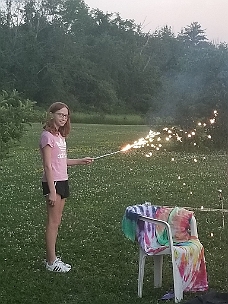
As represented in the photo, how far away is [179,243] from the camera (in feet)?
12.6

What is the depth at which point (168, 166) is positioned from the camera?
11.3 m

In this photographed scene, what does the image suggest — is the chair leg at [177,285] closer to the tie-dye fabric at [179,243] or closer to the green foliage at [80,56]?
the tie-dye fabric at [179,243]

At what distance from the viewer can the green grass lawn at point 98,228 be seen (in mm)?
3992

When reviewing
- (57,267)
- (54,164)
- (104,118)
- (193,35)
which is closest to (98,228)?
(57,267)

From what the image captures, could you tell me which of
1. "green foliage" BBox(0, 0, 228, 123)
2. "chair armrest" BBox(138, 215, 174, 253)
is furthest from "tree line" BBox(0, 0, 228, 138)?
"chair armrest" BBox(138, 215, 174, 253)

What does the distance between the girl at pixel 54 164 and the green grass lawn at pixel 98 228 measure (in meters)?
0.35

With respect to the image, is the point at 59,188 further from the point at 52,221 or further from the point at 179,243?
the point at 179,243

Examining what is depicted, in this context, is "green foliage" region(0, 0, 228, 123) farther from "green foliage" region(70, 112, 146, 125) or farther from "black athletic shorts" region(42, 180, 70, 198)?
"black athletic shorts" region(42, 180, 70, 198)

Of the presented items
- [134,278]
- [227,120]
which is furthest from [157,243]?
[227,120]

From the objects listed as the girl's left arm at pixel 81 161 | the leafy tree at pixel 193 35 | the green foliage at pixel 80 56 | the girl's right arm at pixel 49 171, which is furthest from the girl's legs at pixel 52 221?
the green foliage at pixel 80 56

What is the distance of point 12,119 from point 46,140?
0.70 metres

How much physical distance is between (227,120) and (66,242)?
387 inches

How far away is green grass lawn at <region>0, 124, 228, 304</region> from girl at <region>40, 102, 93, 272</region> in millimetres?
355

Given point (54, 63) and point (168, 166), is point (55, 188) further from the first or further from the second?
point (54, 63)
